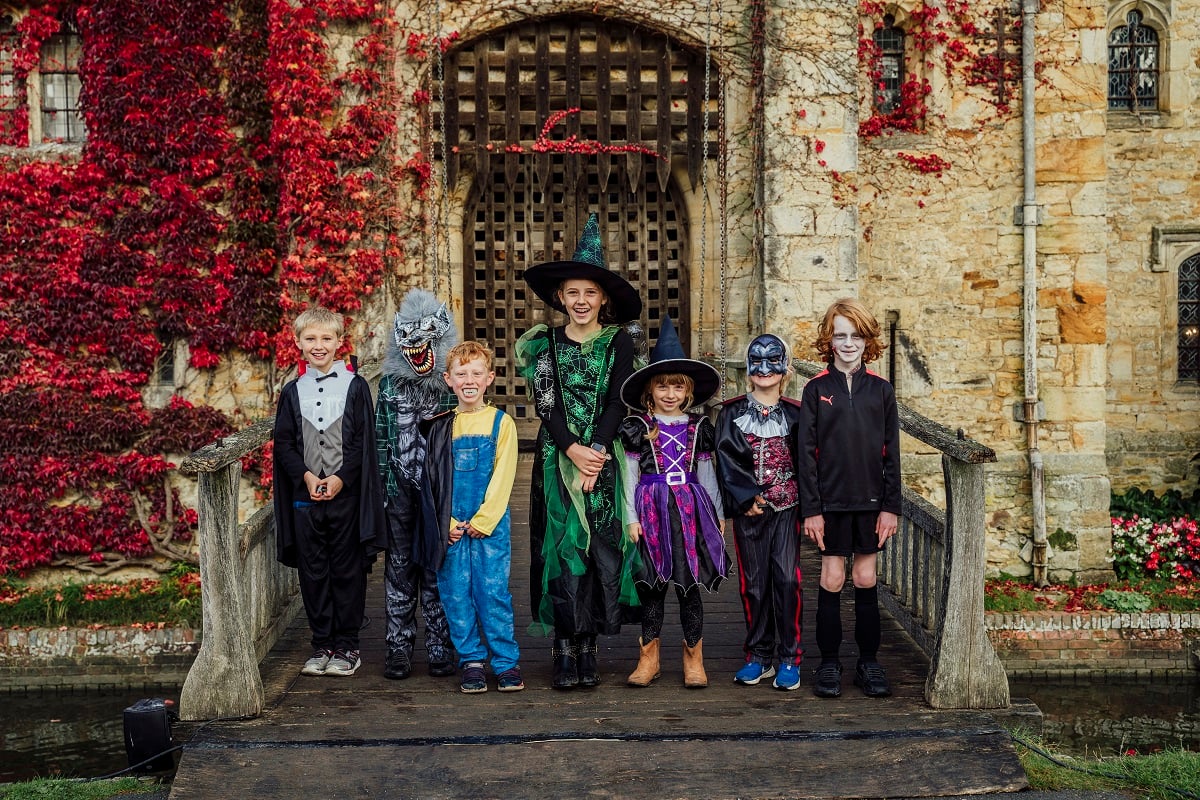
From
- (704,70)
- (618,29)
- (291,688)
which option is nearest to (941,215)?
(704,70)

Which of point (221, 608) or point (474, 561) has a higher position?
point (474, 561)

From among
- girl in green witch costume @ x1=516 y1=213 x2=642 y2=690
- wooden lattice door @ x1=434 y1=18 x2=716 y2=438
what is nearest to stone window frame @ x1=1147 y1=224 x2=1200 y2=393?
wooden lattice door @ x1=434 y1=18 x2=716 y2=438

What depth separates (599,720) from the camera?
4676 mm

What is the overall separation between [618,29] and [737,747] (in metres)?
7.19

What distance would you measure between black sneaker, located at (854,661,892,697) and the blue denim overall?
1496mm

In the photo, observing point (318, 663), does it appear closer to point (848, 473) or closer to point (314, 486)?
point (314, 486)

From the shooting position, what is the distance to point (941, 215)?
11.2 metres

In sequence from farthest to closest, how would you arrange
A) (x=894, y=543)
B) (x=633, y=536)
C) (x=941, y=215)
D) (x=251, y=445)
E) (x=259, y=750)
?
(x=941, y=215)
(x=894, y=543)
(x=251, y=445)
(x=633, y=536)
(x=259, y=750)

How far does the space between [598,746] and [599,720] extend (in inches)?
9.2

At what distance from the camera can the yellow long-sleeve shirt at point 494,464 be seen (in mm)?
4910

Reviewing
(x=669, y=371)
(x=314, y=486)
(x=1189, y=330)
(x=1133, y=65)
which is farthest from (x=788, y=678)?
(x=1133, y=65)

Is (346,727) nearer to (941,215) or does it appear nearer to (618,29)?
(618,29)

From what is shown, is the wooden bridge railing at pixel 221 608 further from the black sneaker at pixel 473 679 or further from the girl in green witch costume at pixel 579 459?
the girl in green witch costume at pixel 579 459

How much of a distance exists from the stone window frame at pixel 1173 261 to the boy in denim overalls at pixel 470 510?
10978 mm
